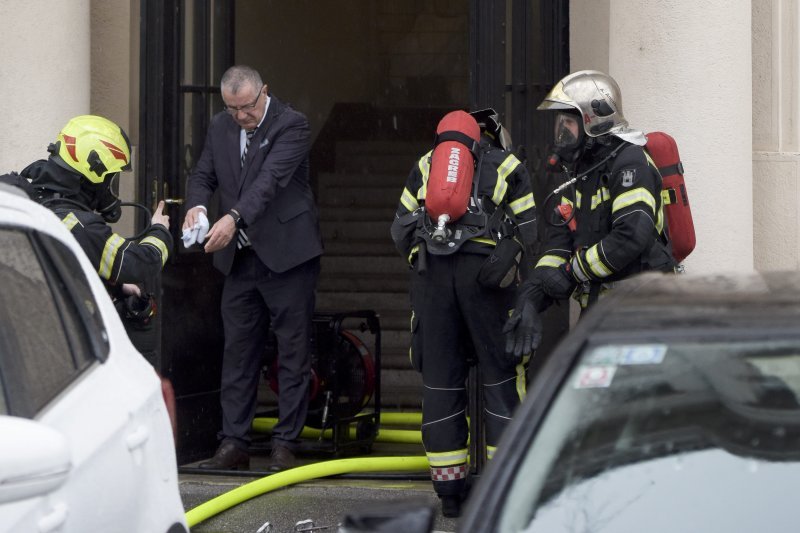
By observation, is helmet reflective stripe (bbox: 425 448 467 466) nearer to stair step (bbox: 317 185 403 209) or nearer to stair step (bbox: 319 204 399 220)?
stair step (bbox: 319 204 399 220)

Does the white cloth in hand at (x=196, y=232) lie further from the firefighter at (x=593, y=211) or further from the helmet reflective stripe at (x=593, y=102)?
the helmet reflective stripe at (x=593, y=102)

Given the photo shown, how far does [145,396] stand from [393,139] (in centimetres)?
1077

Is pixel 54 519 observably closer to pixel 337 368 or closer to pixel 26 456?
pixel 26 456

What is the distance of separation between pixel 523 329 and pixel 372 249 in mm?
5796

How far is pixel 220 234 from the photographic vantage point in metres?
6.55

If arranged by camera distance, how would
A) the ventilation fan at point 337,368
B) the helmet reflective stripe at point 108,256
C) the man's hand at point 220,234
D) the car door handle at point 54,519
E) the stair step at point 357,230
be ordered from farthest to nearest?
the stair step at point 357,230 < the ventilation fan at point 337,368 < the man's hand at point 220,234 < the helmet reflective stripe at point 108,256 < the car door handle at point 54,519

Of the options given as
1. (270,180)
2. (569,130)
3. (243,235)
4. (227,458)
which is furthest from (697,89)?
(227,458)

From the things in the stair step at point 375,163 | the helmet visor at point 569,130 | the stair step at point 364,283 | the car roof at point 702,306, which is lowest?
the stair step at point 364,283

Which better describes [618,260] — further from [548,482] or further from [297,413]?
[548,482]

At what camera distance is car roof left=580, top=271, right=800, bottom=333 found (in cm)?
274

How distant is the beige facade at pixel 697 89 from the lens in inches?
259

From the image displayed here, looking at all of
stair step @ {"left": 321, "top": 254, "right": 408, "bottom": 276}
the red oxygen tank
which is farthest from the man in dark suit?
stair step @ {"left": 321, "top": 254, "right": 408, "bottom": 276}

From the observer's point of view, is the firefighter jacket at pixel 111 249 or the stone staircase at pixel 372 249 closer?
the firefighter jacket at pixel 111 249

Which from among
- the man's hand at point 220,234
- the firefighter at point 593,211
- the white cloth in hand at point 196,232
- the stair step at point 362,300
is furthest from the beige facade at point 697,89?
the stair step at point 362,300
